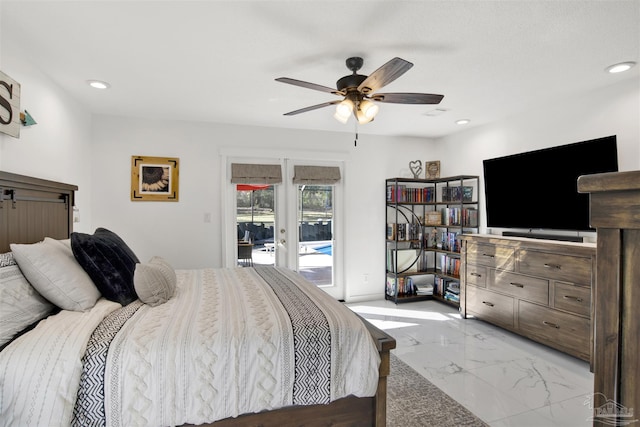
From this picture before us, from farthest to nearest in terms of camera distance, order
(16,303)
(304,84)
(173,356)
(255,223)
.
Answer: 1. (255,223)
2. (304,84)
3. (16,303)
4. (173,356)

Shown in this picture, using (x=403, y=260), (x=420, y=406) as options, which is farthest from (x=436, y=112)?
(x=420, y=406)

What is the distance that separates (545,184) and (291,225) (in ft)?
9.54

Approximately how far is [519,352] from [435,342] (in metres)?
0.72

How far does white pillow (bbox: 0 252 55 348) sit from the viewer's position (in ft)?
4.81

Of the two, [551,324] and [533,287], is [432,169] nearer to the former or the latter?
[533,287]

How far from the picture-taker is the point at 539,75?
9.04 feet

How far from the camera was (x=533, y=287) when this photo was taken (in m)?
3.20

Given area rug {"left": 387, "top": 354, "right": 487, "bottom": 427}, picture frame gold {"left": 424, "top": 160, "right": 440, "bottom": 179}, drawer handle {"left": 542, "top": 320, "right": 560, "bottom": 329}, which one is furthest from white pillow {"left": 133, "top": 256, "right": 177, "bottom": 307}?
picture frame gold {"left": 424, "top": 160, "right": 440, "bottom": 179}

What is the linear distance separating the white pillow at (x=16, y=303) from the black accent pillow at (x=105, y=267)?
24cm

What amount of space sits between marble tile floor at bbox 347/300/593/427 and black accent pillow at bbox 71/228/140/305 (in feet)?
7.27

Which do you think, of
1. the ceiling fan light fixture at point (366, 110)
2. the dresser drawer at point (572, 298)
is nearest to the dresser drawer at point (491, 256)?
the dresser drawer at point (572, 298)

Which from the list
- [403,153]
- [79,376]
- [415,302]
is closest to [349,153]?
[403,153]

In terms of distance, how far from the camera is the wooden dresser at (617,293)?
0.47m

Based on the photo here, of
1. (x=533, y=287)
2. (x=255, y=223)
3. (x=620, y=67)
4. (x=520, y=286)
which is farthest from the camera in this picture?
(x=255, y=223)
